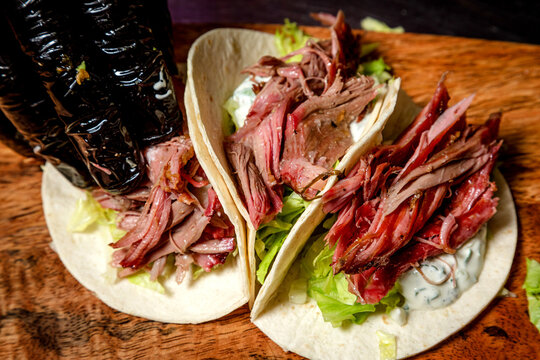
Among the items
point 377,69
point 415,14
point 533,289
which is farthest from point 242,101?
point 415,14

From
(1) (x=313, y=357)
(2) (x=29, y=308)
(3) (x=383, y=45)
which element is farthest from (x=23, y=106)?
(3) (x=383, y=45)

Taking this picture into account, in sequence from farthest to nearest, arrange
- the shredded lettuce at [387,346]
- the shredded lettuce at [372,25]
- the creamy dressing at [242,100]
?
the shredded lettuce at [372,25]
the creamy dressing at [242,100]
the shredded lettuce at [387,346]

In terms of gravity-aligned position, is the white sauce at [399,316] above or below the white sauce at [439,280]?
below

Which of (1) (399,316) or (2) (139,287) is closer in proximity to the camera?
(1) (399,316)

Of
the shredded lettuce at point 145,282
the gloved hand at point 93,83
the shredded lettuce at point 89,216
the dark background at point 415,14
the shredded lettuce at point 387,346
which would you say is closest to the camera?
the gloved hand at point 93,83

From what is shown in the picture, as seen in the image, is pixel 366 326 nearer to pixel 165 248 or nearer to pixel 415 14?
pixel 165 248

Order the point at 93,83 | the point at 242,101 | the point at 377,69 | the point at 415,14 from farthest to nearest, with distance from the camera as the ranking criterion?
the point at 415,14 < the point at 377,69 < the point at 242,101 < the point at 93,83

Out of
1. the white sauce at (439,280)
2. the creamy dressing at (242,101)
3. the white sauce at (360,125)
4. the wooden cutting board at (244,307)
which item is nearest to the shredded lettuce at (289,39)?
the creamy dressing at (242,101)

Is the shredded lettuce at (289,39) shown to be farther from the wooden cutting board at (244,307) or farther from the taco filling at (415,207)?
the taco filling at (415,207)
